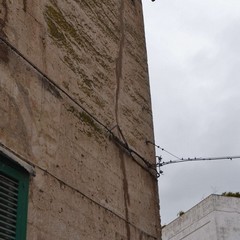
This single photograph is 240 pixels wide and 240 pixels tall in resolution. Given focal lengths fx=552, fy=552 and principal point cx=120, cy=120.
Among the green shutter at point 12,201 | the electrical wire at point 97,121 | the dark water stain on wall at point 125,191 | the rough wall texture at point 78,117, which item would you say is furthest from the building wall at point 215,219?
the green shutter at point 12,201

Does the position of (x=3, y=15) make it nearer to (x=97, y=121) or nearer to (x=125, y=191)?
(x=97, y=121)

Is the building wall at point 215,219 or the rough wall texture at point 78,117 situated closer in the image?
the rough wall texture at point 78,117

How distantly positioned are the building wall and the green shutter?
1282 cm

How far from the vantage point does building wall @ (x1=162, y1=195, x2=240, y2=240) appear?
53.1 ft

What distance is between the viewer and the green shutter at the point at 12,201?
3.79 meters

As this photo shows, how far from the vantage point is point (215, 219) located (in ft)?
53.1

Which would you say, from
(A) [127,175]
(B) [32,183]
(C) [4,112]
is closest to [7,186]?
(B) [32,183]

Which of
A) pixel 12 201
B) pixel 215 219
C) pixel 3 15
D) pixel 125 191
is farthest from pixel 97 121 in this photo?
pixel 215 219

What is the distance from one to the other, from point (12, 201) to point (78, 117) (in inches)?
53.1

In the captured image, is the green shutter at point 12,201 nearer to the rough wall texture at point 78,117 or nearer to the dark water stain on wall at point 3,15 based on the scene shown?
the rough wall texture at point 78,117

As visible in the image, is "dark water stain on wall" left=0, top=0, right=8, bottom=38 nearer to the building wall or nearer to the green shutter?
the green shutter

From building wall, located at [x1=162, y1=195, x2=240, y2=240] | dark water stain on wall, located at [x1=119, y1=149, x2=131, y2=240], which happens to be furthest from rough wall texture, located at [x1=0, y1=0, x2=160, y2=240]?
building wall, located at [x1=162, y1=195, x2=240, y2=240]

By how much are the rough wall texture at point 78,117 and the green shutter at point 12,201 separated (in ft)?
0.34

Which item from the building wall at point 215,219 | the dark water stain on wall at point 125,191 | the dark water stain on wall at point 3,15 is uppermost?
the building wall at point 215,219
